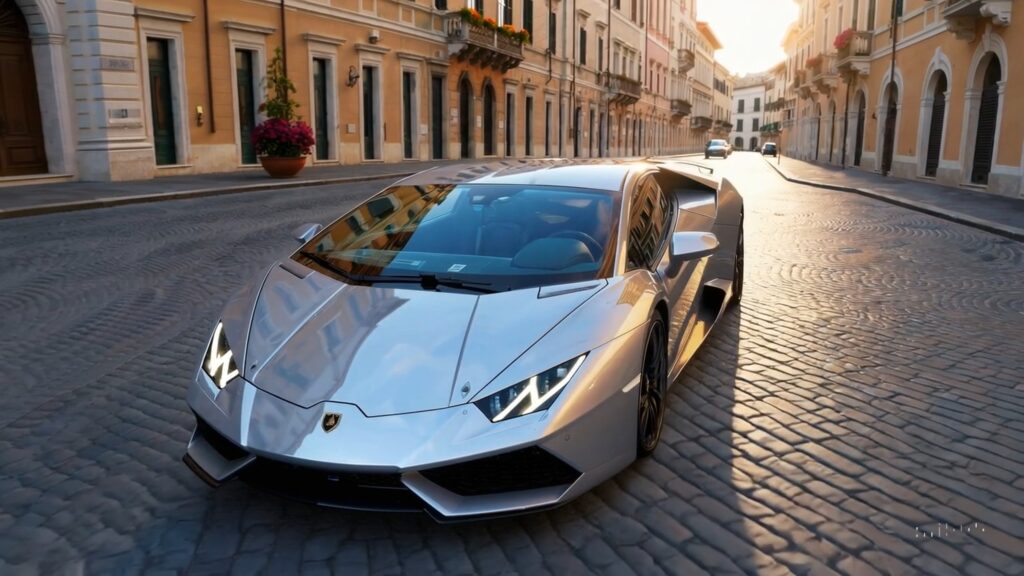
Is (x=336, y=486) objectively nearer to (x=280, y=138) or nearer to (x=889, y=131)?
(x=280, y=138)

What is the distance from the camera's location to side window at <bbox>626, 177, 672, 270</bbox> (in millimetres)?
3942

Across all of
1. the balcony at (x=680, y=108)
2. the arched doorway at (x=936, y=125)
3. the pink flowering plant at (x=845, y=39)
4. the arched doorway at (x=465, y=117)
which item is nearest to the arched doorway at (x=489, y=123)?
the arched doorway at (x=465, y=117)

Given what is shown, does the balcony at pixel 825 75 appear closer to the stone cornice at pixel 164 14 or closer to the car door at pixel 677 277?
the stone cornice at pixel 164 14

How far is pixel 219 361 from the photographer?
10.5 feet

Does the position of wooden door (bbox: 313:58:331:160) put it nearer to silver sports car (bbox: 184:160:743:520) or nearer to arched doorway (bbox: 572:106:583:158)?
silver sports car (bbox: 184:160:743:520)

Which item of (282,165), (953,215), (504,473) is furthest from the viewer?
(282,165)

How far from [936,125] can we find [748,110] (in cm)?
12865

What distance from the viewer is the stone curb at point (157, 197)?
12.9 meters

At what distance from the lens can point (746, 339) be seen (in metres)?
5.82

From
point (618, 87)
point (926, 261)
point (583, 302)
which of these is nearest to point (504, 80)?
point (618, 87)

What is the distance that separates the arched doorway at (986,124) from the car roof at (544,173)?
1956cm

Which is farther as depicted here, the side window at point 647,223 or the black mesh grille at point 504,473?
the side window at point 647,223

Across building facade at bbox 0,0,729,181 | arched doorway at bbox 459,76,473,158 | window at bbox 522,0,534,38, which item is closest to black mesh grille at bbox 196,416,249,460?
building facade at bbox 0,0,729,181

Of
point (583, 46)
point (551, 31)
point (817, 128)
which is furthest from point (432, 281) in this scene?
point (817, 128)
